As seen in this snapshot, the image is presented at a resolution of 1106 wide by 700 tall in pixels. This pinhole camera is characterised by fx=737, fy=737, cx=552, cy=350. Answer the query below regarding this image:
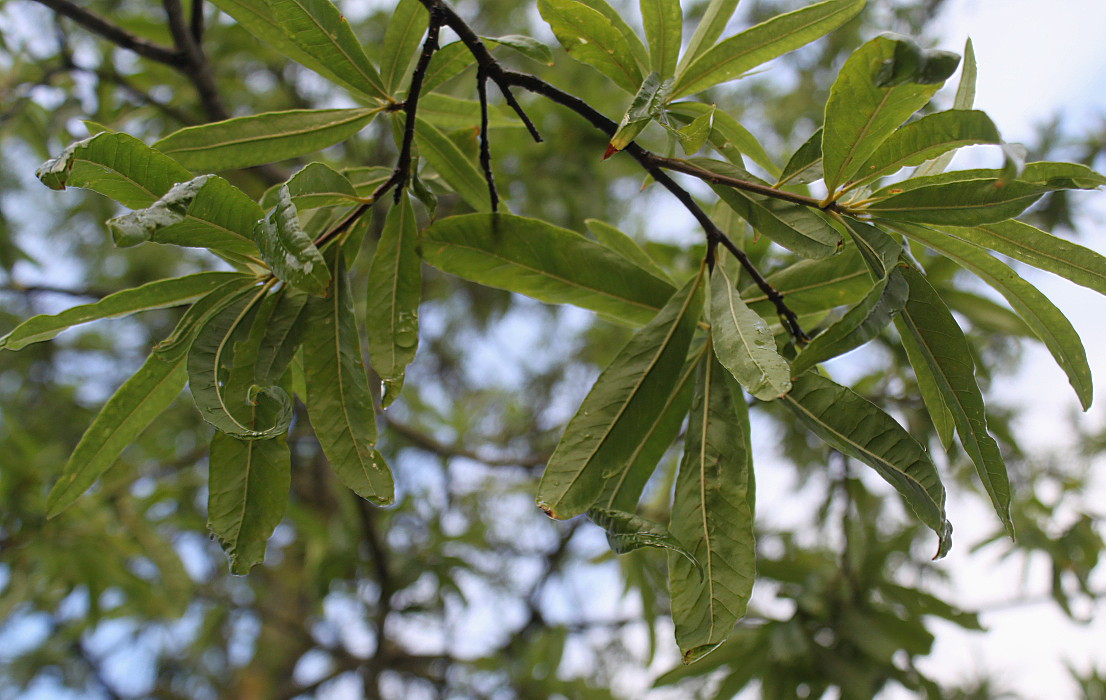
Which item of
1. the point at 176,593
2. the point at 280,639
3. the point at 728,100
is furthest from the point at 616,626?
the point at 728,100

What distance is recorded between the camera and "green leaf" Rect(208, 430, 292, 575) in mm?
613

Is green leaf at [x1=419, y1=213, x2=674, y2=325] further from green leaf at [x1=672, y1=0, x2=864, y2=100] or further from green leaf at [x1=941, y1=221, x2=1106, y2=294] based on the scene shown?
green leaf at [x1=941, y1=221, x2=1106, y2=294]

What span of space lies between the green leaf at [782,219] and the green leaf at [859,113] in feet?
0.11

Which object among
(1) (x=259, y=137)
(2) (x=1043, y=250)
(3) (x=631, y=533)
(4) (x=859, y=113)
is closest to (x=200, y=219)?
(1) (x=259, y=137)

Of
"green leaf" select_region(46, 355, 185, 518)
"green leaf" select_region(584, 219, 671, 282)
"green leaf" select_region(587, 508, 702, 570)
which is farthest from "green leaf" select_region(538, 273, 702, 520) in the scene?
"green leaf" select_region(46, 355, 185, 518)

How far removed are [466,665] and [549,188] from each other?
4.35ft

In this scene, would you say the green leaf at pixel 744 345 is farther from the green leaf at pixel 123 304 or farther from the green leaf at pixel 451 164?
the green leaf at pixel 123 304

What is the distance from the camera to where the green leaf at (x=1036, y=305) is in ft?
1.97

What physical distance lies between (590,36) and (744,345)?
0.99 feet

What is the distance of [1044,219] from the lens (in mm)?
2088

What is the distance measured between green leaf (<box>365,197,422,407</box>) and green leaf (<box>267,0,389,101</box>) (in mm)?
126

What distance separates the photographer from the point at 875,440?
55 centimetres

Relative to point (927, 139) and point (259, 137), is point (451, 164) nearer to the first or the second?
point (259, 137)

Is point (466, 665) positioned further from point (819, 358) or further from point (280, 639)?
point (819, 358)
